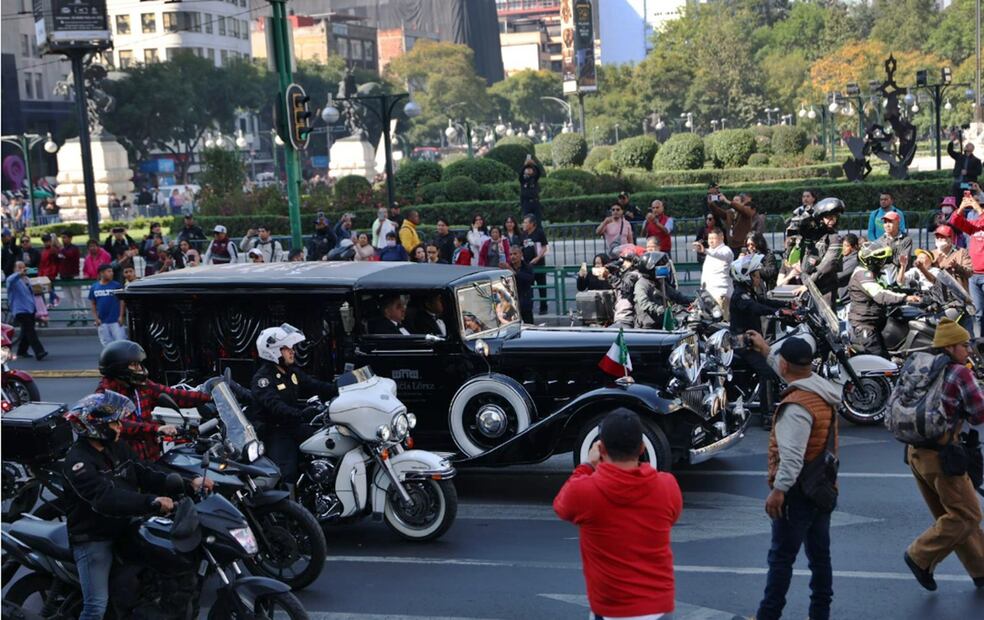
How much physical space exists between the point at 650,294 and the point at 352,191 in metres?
25.1

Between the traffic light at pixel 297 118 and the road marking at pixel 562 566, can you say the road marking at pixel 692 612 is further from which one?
the traffic light at pixel 297 118

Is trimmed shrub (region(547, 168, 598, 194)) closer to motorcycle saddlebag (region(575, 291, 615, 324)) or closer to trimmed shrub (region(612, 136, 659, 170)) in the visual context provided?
trimmed shrub (region(612, 136, 659, 170))

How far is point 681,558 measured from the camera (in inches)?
341

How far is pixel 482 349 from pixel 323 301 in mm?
1404

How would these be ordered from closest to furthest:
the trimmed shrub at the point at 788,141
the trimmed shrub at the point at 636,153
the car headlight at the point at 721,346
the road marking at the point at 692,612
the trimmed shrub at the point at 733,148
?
the road marking at the point at 692,612, the car headlight at the point at 721,346, the trimmed shrub at the point at 733,148, the trimmed shrub at the point at 636,153, the trimmed shrub at the point at 788,141

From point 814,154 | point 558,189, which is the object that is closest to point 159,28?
point 814,154

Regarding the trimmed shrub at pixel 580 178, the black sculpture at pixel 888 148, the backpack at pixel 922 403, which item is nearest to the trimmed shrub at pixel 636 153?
the trimmed shrub at pixel 580 178

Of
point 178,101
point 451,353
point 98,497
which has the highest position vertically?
point 178,101

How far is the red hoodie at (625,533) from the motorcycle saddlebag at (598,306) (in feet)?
27.9

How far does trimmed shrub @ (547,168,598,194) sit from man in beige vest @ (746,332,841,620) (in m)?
31.8

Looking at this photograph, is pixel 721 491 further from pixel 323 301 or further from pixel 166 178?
pixel 166 178

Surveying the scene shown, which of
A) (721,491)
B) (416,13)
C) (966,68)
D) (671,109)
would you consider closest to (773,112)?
(671,109)

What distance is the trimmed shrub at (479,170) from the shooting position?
3809cm

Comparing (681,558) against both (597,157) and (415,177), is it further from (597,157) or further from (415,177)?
(597,157)
